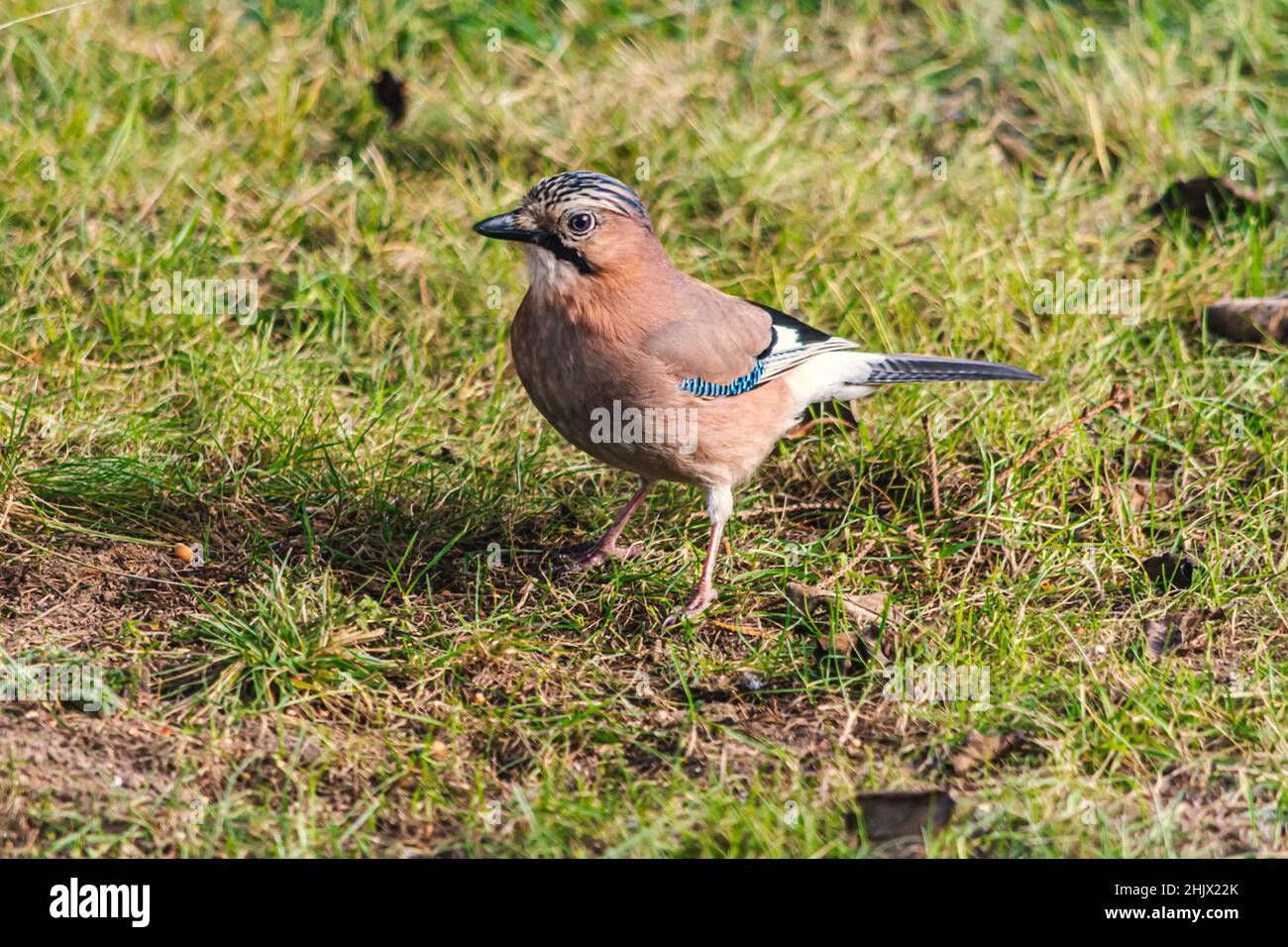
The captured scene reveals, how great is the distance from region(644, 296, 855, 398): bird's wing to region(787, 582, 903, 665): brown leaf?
2.25 feet

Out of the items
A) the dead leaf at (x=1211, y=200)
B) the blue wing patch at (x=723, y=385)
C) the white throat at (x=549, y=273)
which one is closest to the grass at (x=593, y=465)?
the dead leaf at (x=1211, y=200)

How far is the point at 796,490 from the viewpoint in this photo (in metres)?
5.07

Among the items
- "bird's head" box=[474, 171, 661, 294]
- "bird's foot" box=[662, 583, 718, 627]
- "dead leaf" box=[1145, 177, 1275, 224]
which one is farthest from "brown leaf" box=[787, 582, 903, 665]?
"dead leaf" box=[1145, 177, 1275, 224]

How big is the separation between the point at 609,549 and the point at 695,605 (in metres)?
0.41

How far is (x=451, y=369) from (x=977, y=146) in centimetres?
270

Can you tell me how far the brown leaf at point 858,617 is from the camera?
4.23 meters

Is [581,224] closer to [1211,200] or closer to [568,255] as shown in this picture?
[568,255]

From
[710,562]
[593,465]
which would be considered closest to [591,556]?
[710,562]

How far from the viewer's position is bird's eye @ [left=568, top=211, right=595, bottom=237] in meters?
4.38

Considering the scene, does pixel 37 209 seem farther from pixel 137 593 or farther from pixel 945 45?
pixel 945 45

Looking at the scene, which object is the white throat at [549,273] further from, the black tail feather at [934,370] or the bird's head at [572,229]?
the black tail feather at [934,370]

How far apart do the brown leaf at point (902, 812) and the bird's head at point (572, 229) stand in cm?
176
